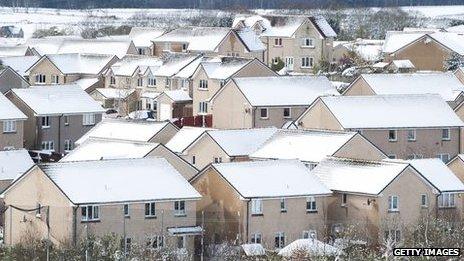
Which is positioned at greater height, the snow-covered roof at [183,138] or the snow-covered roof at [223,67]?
the snow-covered roof at [223,67]

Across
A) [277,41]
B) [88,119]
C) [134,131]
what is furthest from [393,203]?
[277,41]

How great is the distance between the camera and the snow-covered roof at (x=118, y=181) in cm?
3186

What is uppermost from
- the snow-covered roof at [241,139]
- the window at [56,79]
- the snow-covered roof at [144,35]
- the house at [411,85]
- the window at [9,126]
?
the snow-covered roof at [144,35]

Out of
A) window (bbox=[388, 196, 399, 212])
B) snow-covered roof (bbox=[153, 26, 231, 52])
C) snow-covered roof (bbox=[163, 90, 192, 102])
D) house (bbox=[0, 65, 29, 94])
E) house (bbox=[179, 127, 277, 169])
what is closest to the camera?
window (bbox=[388, 196, 399, 212])

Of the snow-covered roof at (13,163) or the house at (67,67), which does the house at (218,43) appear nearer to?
the house at (67,67)

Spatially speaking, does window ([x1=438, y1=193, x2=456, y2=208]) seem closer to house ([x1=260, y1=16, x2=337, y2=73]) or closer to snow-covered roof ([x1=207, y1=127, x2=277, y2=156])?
snow-covered roof ([x1=207, y1=127, x2=277, y2=156])

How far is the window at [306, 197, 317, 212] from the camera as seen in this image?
33.5 m

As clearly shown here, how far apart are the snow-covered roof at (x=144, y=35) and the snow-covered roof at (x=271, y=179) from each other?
26342 mm

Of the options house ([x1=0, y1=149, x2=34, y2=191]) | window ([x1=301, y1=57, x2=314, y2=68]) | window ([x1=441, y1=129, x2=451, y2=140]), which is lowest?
house ([x1=0, y1=149, x2=34, y2=191])

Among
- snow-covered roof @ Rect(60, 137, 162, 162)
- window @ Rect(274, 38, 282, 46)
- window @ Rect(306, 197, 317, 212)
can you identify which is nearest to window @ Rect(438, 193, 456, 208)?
window @ Rect(306, 197, 317, 212)

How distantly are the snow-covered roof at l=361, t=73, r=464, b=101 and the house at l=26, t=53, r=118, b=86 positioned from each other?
10.6m

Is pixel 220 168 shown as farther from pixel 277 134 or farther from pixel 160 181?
pixel 277 134

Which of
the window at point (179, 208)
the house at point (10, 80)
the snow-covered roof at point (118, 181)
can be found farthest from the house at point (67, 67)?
the window at point (179, 208)

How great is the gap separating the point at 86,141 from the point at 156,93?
529 inches
